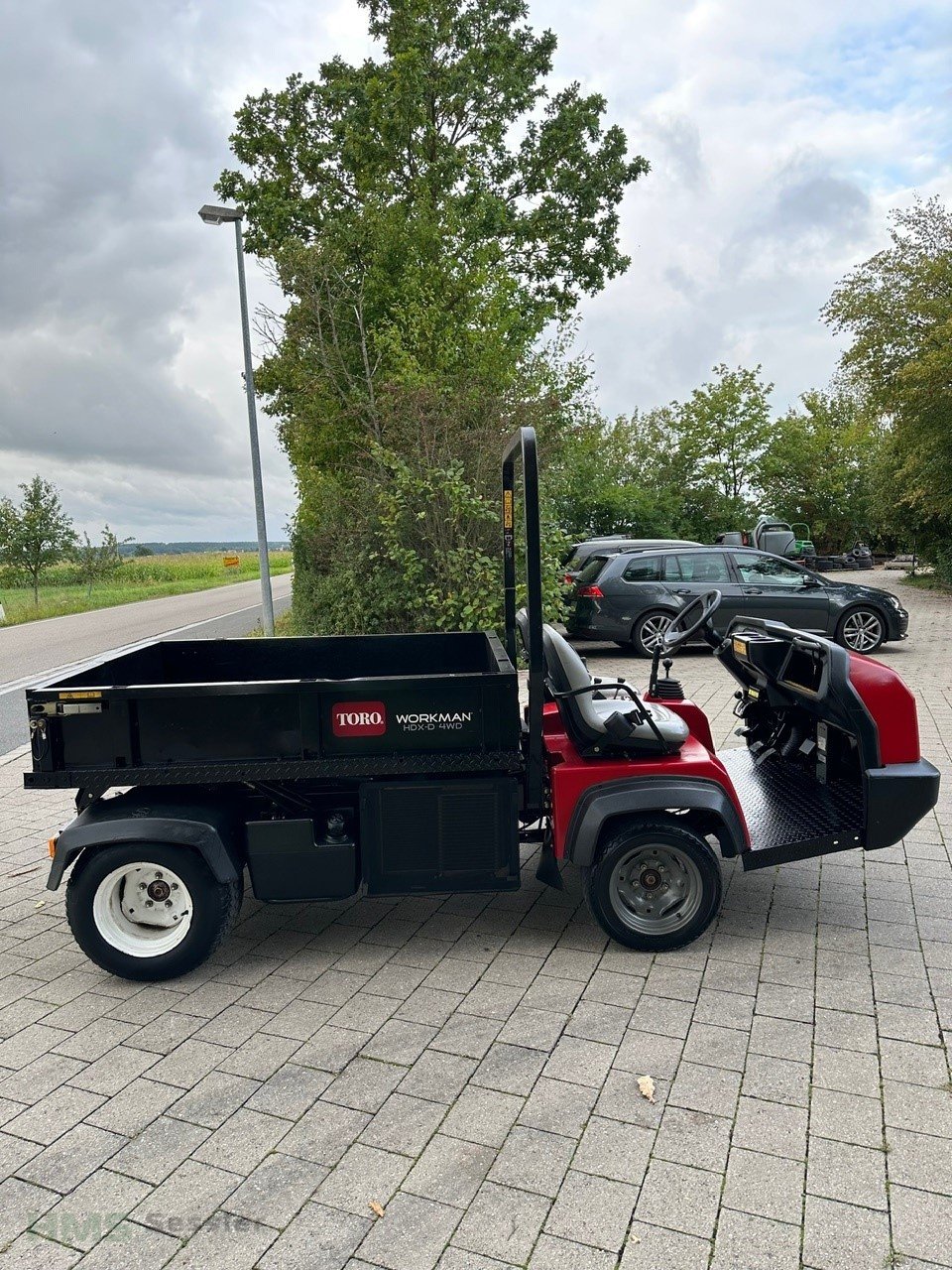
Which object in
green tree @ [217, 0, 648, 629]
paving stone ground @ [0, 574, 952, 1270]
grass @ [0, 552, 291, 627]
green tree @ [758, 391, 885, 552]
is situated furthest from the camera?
green tree @ [758, 391, 885, 552]

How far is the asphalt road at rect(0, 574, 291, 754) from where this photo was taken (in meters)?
11.9

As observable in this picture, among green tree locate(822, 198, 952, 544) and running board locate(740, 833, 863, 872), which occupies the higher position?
green tree locate(822, 198, 952, 544)

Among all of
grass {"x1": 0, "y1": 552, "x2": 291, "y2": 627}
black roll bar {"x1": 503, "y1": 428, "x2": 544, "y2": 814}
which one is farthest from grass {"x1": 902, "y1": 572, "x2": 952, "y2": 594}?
grass {"x1": 0, "y1": 552, "x2": 291, "y2": 627}

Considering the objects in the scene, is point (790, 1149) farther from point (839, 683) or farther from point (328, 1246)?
point (839, 683)

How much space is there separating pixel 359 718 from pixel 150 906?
1186 millimetres

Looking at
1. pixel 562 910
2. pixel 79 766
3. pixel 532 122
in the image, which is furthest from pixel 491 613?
pixel 532 122

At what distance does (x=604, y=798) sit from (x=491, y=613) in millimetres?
7359

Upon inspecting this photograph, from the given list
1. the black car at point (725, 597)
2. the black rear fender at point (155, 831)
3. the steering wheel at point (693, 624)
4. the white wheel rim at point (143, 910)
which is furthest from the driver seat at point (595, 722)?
the black car at point (725, 597)

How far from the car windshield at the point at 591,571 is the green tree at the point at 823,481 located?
19.2m

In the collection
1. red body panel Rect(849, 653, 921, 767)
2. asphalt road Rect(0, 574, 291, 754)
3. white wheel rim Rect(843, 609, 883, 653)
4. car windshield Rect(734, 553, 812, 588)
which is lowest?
asphalt road Rect(0, 574, 291, 754)

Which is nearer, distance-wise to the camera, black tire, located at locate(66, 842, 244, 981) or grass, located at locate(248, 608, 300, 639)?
black tire, located at locate(66, 842, 244, 981)

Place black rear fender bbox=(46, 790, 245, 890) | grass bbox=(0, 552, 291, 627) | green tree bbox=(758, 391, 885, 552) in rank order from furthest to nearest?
1. green tree bbox=(758, 391, 885, 552)
2. grass bbox=(0, 552, 291, 627)
3. black rear fender bbox=(46, 790, 245, 890)

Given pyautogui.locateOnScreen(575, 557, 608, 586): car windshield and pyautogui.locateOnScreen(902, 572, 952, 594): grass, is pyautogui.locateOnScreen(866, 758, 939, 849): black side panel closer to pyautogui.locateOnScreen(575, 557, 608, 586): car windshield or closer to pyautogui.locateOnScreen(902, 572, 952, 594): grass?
pyautogui.locateOnScreen(575, 557, 608, 586): car windshield

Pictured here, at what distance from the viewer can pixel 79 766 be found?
12.5 feet
